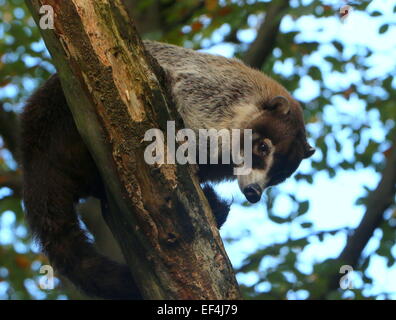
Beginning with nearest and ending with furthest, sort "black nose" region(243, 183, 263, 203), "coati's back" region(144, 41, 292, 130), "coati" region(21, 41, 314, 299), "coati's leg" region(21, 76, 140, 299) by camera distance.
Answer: "coati's leg" region(21, 76, 140, 299)
"coati" region(21, 41, 314, 299)
"black nose" region(243, 183, 263, 203)
"coati's back" region(144, 41, 292, 130)

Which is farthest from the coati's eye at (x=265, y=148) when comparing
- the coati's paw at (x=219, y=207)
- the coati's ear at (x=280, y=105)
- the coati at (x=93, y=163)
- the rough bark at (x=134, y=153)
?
the rough bark at (x=134, y=153)

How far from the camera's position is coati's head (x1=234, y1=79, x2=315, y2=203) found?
6070mm

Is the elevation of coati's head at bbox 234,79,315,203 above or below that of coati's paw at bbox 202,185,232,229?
above

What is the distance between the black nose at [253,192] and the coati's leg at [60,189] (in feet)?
5.12

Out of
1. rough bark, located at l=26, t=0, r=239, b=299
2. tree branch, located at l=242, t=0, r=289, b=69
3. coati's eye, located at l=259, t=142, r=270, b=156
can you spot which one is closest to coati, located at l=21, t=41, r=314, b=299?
coati's eye, located at l=259, t=142, r=270, b=156

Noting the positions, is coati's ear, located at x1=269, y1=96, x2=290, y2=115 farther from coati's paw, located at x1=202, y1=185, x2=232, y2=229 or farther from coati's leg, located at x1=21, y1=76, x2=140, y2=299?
coati's leg, located at x1=21, y1=76, x2=140, y2=299

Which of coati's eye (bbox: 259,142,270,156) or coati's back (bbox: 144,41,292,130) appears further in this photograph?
coati's eye (bbox: 259,142,270,156)

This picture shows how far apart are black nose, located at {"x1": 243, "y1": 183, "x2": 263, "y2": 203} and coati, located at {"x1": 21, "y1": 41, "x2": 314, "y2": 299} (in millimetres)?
10

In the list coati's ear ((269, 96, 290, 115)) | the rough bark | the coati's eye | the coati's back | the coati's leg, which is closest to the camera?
the rough bark
